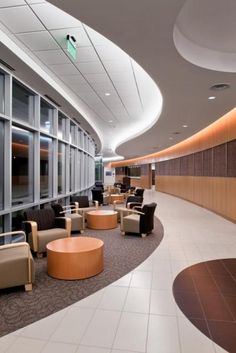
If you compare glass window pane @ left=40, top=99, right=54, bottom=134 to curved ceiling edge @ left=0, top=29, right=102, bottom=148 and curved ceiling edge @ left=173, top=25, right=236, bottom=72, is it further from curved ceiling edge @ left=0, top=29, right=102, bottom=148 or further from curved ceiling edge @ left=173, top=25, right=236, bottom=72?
curved ceiling edge @ left=173, top=25, right=236, bottom=72

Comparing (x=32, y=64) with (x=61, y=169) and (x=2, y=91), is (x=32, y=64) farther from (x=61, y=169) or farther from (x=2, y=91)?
(x=61, y=169)

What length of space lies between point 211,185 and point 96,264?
7.41 metres

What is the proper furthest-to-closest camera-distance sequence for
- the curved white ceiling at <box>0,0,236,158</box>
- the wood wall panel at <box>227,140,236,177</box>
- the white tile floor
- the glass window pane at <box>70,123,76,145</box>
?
the glass window pane at <box>70,123,76,145</box> < the wood wall panel at <box>227,140,236,177</box> < the curved white ceiling at <box>0,0,236,158</box> < the white tile floor

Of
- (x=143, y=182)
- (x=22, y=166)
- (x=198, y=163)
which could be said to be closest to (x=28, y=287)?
(x=22, y=166)

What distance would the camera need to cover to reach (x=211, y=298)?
3260mm

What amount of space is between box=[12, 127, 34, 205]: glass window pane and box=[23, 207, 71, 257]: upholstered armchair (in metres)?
0.49

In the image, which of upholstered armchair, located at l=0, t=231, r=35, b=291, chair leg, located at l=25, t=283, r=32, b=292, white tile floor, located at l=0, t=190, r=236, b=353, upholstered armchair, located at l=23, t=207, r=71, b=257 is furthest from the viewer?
upholstered armchair, located at l=23, t=207, r=71, b=257

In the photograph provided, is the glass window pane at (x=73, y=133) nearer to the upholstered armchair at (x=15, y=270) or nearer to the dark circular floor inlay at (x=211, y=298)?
the upholstered armchair at (x=15, y=270)

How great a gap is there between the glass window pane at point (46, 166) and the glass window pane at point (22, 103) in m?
0.75

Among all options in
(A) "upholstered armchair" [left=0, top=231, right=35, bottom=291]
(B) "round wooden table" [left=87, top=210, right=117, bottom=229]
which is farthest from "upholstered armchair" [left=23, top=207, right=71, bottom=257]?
(B) "round wooden table" [left=87, top=210, right=117, bottom=229]

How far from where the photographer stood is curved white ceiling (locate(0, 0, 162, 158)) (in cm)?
352

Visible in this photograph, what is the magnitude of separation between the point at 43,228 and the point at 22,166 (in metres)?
1.40

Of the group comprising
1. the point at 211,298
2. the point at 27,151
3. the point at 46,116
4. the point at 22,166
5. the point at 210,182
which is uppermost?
the point at 46,116

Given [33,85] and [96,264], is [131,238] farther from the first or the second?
[33,85]
